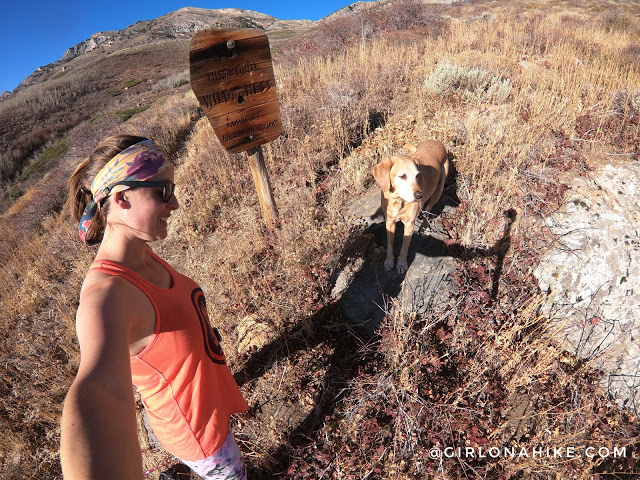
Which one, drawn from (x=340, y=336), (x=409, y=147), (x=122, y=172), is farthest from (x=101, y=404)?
(x=409, y=147)

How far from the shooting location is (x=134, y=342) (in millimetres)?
1075

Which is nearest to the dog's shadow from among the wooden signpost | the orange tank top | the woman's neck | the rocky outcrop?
the rocky outcrop

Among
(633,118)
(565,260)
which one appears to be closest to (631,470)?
(565,260)

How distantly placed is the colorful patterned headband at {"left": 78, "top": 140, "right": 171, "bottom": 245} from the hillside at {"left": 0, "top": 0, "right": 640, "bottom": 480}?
1.96 meters

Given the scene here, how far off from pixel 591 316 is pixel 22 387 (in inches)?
238

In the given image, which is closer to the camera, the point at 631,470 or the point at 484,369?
the point at 631,470

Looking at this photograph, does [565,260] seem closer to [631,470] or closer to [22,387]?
[631,470]

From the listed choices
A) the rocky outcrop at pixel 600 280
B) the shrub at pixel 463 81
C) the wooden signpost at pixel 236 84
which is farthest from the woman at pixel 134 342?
the shrub at pixel 463 81

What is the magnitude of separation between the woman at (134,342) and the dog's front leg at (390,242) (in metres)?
2.16

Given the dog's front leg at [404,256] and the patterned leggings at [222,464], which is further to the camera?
the dog's front leg at [404,256]

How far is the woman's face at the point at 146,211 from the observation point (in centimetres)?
122

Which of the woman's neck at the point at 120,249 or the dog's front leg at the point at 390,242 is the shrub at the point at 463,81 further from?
the woman's neck at the point at 120,249

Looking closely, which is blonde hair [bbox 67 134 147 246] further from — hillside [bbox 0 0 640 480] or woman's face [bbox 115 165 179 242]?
hillside [bbox 0 0 640 480]

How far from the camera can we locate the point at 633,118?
4.35 meters
